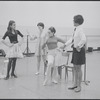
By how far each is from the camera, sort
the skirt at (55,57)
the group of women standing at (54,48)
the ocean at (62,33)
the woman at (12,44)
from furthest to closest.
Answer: the ocean at (62,33) → the woman at (12,44) → the skirt at (55,57) → the group of women standing at (54,48)

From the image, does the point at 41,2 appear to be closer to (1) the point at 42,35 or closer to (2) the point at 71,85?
(1) the point at 42,35

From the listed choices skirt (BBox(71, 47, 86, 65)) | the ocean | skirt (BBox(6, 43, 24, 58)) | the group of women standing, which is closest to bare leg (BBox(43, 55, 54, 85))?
the group of women standing

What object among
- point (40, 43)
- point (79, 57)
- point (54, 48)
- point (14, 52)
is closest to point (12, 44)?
point (14, 52)

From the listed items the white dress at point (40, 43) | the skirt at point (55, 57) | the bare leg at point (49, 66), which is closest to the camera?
the bare leg at point (49, 66)

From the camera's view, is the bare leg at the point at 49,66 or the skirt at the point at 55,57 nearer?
the bare leg at the point at 49,66

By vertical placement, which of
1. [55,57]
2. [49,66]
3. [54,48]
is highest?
[54,48]

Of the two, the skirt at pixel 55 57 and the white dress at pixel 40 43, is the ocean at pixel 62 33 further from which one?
the skirt at pixel 55 57

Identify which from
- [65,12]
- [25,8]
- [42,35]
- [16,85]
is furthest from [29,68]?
[65,12]

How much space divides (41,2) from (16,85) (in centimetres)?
644

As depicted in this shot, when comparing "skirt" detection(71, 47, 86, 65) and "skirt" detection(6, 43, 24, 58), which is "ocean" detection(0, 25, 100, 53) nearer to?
"skirt" detection(6, 43, 24, 58)

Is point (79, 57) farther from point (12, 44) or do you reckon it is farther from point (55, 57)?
point (12, 44)

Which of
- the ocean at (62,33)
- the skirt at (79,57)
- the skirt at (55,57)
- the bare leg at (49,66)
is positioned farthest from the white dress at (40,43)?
the ocean at (62,33)

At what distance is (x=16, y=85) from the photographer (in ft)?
19.5

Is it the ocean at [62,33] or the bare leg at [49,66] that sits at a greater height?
the ocean at [62,33]
